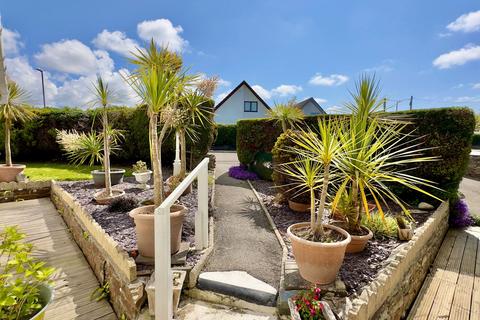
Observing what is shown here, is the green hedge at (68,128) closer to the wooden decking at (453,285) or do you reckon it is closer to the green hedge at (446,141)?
the green hedge at (446,141)

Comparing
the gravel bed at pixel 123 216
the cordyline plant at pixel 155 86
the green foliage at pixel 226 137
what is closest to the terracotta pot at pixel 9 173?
the gravel bed at pixel 123 216

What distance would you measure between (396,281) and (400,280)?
191 mm

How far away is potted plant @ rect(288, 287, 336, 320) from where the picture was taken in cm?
191

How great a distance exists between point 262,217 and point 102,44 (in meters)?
5.93

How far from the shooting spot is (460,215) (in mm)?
5523

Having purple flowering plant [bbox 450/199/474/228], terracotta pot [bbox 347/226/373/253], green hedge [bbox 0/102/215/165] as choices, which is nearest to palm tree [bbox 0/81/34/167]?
green hedge [bbox 0/102/215/165]

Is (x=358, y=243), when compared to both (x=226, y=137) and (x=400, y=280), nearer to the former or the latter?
(x=400, y=280)

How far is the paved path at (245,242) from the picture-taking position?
2834 mm

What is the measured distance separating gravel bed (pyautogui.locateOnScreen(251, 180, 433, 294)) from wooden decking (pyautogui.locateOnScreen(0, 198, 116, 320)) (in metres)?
2.53

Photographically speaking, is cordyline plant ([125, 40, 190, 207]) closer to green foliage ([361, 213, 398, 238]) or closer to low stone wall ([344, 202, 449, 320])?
low stone wall ([344, 202, 449, 320])

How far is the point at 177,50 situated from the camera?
357cm

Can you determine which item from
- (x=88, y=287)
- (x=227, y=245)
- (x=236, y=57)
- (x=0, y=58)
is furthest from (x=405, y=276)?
(x=236, y=57)

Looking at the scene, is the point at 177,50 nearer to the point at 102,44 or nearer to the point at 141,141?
the point at 102,44

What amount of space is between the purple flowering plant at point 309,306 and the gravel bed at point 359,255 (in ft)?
1.78
